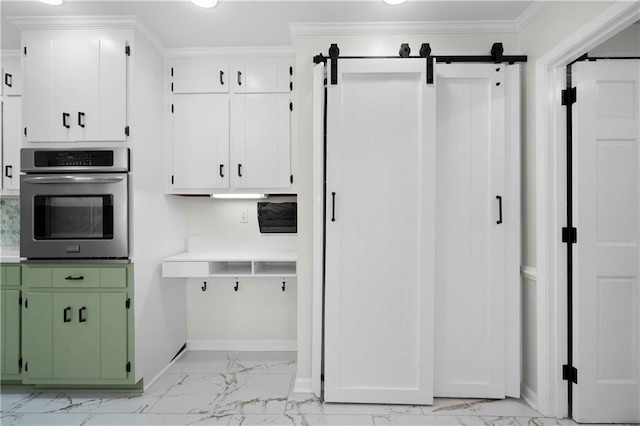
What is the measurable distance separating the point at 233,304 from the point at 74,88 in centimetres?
202

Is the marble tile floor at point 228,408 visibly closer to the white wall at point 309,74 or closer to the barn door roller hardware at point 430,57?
the white wall at point 309,74

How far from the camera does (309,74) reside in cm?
244

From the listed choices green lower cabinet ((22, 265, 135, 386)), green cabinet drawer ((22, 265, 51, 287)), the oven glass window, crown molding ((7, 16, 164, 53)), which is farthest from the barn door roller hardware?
green cabinet drawer ((22, 265, 51, 287))

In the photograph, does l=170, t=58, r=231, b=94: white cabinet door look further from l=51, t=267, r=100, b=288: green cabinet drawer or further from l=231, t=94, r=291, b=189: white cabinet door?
l=51, t=267, r=100, b=288: green cabinet drawer

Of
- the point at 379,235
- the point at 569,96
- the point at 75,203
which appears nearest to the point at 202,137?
the point at 75,203

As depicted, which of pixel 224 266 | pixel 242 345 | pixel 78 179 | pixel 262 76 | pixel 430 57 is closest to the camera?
pixel 430 57

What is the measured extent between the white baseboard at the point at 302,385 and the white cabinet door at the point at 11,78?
116 inches

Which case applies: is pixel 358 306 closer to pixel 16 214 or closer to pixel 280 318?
pixel 280 318

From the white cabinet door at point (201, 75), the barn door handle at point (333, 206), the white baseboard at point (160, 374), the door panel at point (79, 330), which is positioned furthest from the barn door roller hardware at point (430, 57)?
the white baseboard at point (160, 374)

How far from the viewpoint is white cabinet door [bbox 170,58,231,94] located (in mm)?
2850

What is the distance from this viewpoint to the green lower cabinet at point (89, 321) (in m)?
2.36

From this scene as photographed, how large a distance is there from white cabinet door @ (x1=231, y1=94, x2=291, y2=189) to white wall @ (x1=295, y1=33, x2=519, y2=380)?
429mm

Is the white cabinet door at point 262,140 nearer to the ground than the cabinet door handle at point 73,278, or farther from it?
farther from it

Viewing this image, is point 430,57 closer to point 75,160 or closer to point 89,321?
point 75,160
